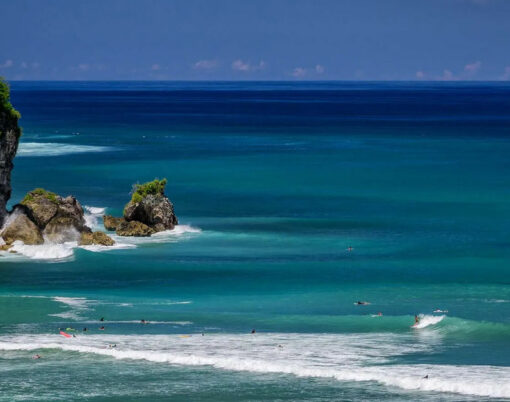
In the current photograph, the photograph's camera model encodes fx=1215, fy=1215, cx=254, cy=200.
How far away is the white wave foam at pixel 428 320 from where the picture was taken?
6650 cm

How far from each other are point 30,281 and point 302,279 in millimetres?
17658

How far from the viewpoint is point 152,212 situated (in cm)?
9444

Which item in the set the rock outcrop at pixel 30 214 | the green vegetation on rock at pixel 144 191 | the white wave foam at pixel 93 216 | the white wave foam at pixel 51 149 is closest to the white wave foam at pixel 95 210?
the white wave foam at pixel 93 216

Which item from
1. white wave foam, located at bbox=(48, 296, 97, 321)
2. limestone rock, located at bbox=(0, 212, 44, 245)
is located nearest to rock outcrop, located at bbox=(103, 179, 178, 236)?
limestone rock, located at bbox=(0, 212, 44, 245)

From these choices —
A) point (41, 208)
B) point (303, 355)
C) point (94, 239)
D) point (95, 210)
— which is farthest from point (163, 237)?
point (303, 355)

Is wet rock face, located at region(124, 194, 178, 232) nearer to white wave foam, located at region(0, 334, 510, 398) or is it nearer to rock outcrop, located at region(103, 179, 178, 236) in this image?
rock outcrop, located at region(103, 179, 178, 236)

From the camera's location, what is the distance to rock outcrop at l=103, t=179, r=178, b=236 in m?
93.2

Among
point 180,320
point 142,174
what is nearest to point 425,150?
point 142,174

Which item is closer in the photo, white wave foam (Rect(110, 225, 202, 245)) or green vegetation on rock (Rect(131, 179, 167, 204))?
white wave foam (Rect(110, 225, 202, 245))

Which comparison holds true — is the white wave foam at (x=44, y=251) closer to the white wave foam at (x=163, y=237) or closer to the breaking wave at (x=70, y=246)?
the breaking wave at (x=70, y=246)

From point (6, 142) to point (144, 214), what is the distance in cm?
1302

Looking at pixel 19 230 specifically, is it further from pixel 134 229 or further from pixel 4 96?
pixel 134 229

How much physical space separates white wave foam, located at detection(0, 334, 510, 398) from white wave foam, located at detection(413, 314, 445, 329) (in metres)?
2.75

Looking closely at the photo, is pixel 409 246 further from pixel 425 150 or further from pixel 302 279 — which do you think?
A: pixel 425 150
